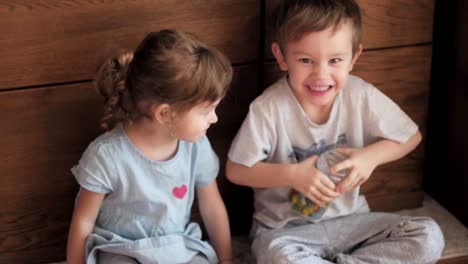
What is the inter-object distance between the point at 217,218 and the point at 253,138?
208 millimetres

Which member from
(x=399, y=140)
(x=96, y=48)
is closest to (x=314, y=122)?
(x=399, y=140)

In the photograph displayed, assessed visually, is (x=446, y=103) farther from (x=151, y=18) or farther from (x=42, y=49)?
(x=42, y=49)

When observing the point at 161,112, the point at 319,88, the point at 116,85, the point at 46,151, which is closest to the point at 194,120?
the point at 161,112

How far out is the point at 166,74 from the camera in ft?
4.57

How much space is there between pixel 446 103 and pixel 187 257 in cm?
76

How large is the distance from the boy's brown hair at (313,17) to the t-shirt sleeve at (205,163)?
0.88ft

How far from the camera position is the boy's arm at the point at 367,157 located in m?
1.56

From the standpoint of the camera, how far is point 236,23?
1.61m

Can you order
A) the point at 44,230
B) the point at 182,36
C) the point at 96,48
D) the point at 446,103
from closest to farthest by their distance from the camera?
the point at 182,36, the point at 96,48, the point at 44,230, the point at 446,103

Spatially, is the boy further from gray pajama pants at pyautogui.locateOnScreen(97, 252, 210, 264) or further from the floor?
gray pajama pants at pyautogui.locateOnScreen(97, 252, 210, 264)

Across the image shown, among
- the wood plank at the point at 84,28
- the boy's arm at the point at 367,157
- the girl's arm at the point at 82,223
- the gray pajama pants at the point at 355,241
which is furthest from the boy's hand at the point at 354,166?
the girl's arm at the point at 82,223

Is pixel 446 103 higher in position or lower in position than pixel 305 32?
lower

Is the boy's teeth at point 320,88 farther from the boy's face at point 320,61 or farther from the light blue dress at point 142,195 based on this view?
the light blue dress at point 142,195

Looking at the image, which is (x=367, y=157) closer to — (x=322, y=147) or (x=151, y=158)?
(x=322, y=147)
